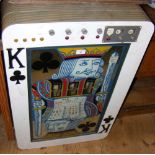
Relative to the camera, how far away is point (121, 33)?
0.82 meters

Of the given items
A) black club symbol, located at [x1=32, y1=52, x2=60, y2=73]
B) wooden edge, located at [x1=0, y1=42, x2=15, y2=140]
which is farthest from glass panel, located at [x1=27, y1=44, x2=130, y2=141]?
wooden edge, located at [x1=0, y1=42, x2=15, y2=140]

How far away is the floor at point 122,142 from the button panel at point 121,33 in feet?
2.87

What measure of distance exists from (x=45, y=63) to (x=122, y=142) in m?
0.92

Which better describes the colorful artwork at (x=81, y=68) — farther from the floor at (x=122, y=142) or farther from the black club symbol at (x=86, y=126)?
the floor at (x=122, y=142)

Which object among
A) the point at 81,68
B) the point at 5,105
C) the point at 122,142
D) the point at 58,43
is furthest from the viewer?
the point at 122,142

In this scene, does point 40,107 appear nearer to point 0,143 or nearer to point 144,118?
point 0,143

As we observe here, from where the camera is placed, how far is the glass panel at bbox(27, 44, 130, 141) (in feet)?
2.86

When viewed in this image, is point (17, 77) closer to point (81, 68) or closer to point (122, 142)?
point (81, 68)

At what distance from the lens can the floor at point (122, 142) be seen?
4.75 ft

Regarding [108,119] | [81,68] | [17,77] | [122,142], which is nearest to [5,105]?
[17,77]

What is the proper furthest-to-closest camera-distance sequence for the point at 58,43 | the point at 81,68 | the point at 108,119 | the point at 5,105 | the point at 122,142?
the point at 122,142
the point at 108,119
the point at 5,105
the point at 81,68
the point at 58,43

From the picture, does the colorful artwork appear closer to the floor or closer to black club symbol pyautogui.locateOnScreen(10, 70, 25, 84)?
black club symbol pyautogui.locateOnScreen(10, 70, 25, 84)

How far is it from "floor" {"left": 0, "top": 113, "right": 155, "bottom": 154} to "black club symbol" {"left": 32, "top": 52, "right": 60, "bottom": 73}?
2.41 ft

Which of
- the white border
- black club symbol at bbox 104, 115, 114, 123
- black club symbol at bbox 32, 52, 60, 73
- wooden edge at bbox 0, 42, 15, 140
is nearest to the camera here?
the white border
